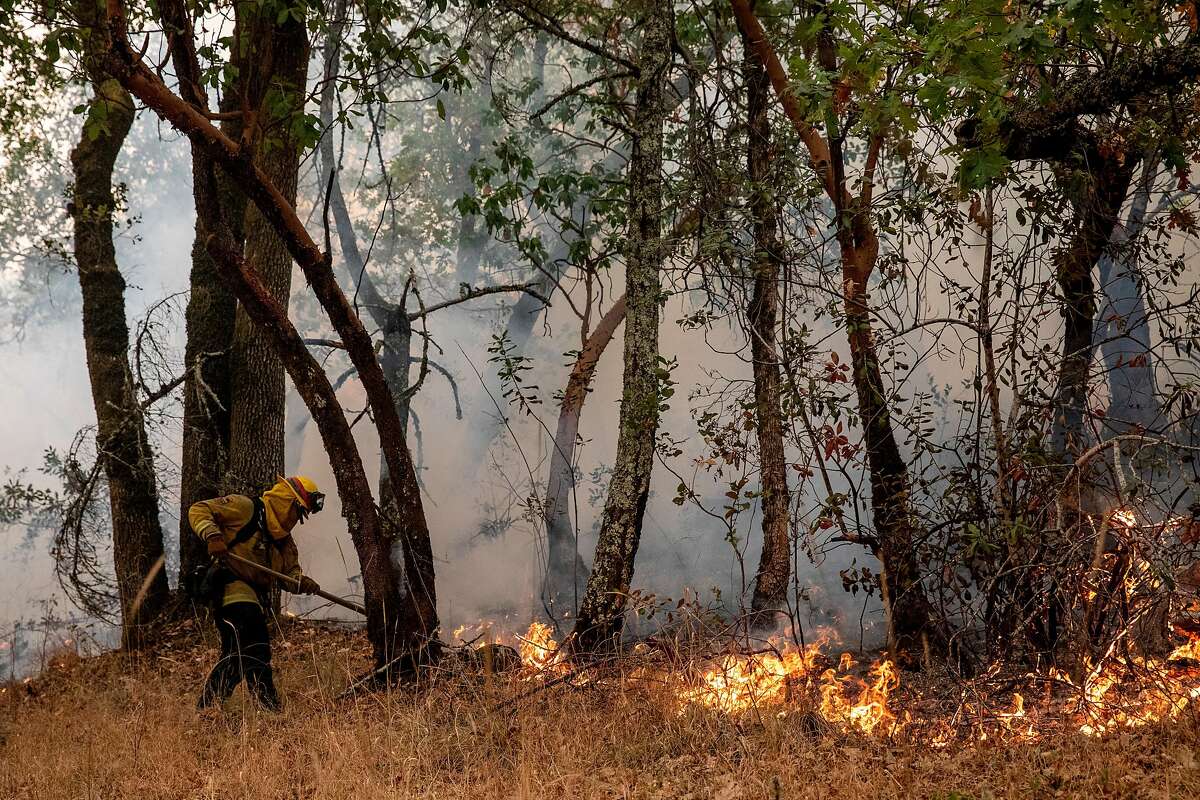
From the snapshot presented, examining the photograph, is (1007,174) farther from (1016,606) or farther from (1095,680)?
(1095,680)

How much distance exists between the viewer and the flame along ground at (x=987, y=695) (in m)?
4.54

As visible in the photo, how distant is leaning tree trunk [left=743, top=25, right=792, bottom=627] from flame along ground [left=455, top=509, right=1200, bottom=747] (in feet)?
1.59

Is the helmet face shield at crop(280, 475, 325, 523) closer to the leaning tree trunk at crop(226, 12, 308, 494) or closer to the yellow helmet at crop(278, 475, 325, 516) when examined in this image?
the yellow helmet at crop(278, 475, 325, 516)

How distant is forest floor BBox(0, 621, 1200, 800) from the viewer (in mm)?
4012

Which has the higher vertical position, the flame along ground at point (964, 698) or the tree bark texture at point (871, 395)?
the tree bark texture at point (871, 395)

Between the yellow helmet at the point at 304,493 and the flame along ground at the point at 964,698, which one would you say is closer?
the flame along ground at the point at 964,698

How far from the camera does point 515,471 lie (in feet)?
64.3

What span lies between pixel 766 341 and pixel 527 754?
335 cm

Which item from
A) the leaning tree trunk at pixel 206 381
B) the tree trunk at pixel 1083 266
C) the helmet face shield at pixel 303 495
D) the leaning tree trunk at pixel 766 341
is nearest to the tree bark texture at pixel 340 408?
the helmet face shield at pixel 303 495

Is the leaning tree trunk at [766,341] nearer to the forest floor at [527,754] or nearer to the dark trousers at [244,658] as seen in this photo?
the forest floor at [527,754]

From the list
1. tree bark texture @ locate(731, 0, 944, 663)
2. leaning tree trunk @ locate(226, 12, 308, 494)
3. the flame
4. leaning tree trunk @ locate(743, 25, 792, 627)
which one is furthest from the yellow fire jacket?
tree bark texture @ locate(731, 0, 944, 663)

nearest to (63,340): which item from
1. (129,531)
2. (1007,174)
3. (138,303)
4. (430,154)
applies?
(138,303)

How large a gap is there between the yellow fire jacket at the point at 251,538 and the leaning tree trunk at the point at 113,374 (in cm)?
222

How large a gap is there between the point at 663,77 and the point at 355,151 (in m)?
22.1
